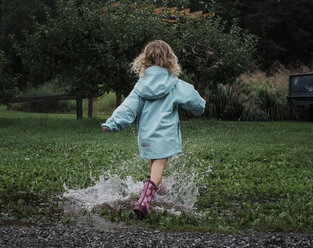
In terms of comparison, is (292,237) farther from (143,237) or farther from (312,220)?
(143,237)

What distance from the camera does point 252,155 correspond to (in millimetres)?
7414

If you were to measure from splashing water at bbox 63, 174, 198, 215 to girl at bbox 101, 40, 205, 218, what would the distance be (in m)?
0.42

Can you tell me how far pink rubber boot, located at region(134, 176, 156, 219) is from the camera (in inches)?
150

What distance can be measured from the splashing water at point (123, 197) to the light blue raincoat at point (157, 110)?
588 mm

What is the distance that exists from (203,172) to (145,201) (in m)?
2.33

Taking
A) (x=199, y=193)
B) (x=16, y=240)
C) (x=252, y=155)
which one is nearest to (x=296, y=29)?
(x=252, y=155)

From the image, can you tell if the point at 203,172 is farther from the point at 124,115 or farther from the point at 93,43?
the point at 93,43

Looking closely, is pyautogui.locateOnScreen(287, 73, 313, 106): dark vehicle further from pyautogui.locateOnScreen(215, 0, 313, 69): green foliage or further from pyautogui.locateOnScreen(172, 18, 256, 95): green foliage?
pyautogui.locateOnScreen(215, 0, 313, 69): green foliage

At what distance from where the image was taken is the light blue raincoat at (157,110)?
4.09 metres

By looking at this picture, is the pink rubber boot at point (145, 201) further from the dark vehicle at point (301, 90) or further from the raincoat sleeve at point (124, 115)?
the dark vehicle at point (301, 90)

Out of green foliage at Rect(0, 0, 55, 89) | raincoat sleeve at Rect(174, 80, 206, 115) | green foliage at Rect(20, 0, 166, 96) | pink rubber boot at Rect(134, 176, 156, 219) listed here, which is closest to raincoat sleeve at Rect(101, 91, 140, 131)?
raincoat sleeve at Rect(174, 80, 206, 115)

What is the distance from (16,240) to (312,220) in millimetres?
2434

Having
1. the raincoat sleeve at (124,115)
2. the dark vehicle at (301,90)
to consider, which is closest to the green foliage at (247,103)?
the dark vehicle at (301,90)

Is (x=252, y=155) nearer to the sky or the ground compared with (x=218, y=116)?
nearer to the sky
